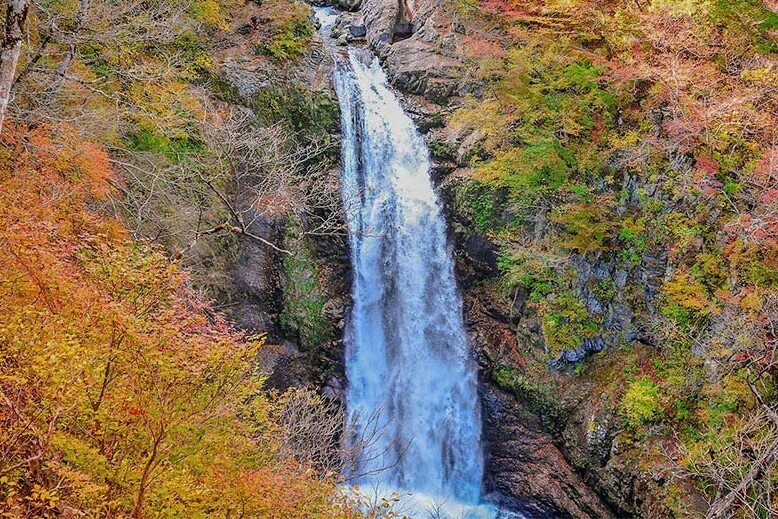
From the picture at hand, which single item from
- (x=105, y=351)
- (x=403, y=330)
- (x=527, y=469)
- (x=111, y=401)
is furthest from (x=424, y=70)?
(x=111, y=401)

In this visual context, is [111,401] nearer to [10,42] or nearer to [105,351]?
[105,351]

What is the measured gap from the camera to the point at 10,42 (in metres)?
5.36

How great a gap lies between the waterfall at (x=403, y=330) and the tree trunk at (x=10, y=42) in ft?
25.9

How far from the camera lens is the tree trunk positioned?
17.5 feet

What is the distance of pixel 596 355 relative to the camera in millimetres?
12391

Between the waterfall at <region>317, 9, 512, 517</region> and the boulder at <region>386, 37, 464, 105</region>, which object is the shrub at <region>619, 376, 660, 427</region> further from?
the boulder at <region>386, 37, 464, 105</region>

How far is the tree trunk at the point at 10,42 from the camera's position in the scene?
17.5ft

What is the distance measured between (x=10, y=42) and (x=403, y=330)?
1100 centimetres

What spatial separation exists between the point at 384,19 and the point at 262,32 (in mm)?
6202

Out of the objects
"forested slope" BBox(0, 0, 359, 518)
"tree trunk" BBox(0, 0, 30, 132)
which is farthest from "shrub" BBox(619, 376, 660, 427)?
"tree trunk" BBox(0, 0, 30, 132)

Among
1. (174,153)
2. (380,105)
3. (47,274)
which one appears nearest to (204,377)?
(47,274)

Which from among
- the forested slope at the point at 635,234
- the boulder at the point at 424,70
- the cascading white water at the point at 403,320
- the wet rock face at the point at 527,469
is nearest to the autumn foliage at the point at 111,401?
the cascading white water at the point at 403,320

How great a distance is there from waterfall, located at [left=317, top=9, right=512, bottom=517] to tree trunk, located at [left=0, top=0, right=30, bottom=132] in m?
7.88

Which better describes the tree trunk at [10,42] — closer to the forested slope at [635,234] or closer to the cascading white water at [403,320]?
the cascading white water at [403,320]
